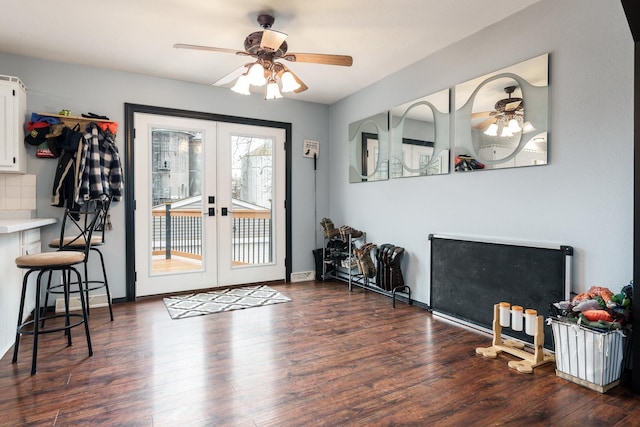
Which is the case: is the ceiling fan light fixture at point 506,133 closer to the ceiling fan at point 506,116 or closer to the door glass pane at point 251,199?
the ceiling fan at point 506,116

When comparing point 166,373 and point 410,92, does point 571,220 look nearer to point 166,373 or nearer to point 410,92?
point 410,92

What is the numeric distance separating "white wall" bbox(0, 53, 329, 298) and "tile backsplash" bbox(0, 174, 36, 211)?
64 mm

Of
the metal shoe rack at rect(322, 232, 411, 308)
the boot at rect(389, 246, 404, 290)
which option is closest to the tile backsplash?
the metal shoe rack at rect(322, 232, 411, 308)

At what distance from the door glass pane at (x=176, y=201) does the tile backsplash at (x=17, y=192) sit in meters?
1.12

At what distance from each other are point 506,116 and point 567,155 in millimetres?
565

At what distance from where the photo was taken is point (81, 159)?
3531 millimetres

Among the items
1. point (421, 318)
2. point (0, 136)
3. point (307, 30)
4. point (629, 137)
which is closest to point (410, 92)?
point (307, 30)

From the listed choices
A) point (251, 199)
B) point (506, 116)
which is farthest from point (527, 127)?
point (251, 199)

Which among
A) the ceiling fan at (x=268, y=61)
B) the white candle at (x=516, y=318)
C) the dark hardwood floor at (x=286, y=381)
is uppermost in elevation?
the ceiling fan at (x=268, y=61)

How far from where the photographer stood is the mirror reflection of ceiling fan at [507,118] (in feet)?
8.98

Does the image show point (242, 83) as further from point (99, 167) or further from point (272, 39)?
point (99, 167)

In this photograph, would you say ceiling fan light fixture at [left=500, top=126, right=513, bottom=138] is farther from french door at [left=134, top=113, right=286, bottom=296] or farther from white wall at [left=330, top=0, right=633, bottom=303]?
french door at [left=134, top=113, right=286, bottom=296]

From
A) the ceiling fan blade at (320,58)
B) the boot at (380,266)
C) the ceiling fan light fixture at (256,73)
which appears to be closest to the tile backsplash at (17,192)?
the ceiling fan light fixture at (256,73)

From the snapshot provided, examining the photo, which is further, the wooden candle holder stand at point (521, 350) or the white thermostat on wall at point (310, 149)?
the white thermostat on wall at point (310, 149)
